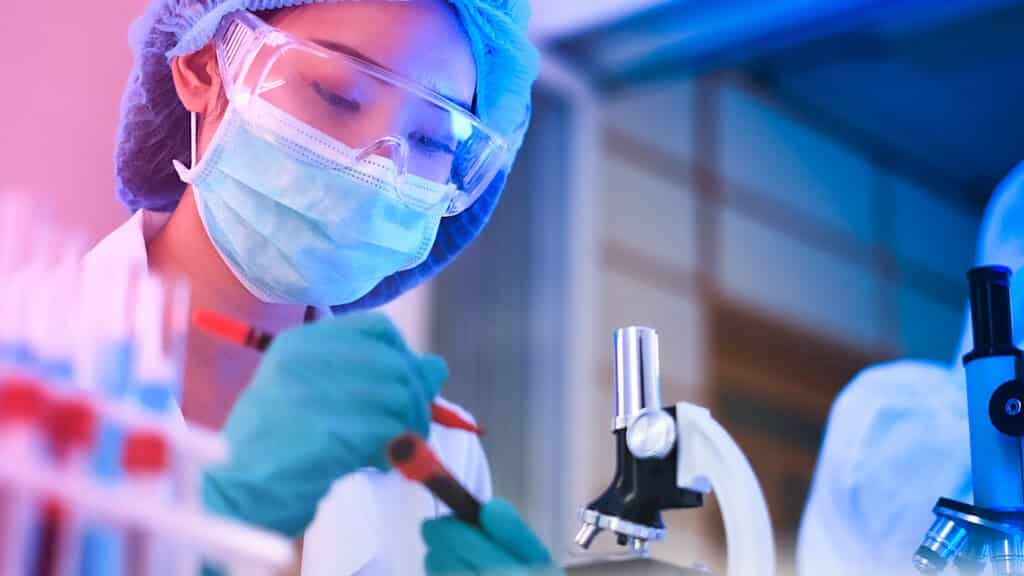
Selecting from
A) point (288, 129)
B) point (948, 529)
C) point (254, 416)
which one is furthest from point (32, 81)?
point (948, 529)

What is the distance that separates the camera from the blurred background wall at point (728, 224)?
2729 mm

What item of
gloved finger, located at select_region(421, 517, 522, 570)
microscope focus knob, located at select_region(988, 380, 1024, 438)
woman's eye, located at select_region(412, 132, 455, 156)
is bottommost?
gloved finger, located at select_region(421, 517, 522, 570)

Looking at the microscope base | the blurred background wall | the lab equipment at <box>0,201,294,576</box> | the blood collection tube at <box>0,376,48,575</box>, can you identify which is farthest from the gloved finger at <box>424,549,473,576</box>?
the blurred background wall

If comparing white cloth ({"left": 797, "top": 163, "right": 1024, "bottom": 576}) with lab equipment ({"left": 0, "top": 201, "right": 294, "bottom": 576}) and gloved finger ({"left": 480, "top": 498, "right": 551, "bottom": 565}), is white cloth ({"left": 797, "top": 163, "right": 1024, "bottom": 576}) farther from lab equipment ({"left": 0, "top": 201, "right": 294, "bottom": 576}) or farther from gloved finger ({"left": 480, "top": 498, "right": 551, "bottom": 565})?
lab equipment ({"left": 0, "top": 201, "right": 294, "bottom": 576})

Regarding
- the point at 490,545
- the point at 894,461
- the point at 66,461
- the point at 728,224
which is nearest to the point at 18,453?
the point at 66,461

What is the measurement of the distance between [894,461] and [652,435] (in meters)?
0.82

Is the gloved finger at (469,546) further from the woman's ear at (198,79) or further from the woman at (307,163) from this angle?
the woman's ear at (198,79)

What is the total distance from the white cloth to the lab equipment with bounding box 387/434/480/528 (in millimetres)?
897

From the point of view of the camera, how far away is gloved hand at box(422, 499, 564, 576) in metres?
0.76

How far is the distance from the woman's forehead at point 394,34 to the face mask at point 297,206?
112 millimetres

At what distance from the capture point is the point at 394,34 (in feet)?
3.84

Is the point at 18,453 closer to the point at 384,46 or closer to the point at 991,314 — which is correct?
the point at 384,46

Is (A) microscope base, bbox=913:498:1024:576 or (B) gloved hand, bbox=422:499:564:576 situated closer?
(B) gloved hand, bbox=422:499:564:576

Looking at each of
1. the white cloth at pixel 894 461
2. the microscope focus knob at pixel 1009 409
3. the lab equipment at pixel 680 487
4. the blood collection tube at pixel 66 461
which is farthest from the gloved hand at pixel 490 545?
the white cloth at pixel 894 461
